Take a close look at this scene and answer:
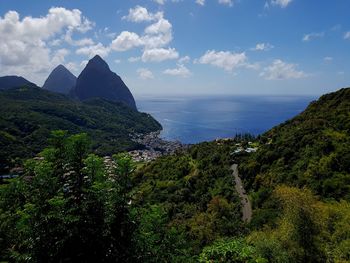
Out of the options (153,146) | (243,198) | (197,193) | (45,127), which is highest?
(243,198)

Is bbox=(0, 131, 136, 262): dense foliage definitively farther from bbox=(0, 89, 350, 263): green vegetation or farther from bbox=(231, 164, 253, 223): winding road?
bbox=(231, 164, 253, 223): winding road

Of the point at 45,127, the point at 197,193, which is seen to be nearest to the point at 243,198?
the point at 197,193

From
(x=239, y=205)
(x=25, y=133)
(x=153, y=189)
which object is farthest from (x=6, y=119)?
(x=239, y=205)

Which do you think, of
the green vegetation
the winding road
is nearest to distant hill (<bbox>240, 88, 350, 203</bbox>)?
the green vegetation

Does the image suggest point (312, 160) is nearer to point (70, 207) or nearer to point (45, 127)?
point (70, 207)

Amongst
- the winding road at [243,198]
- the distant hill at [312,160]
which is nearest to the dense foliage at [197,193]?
the winding road at [243,198]

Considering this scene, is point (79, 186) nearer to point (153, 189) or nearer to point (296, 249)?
point (296, 249)
